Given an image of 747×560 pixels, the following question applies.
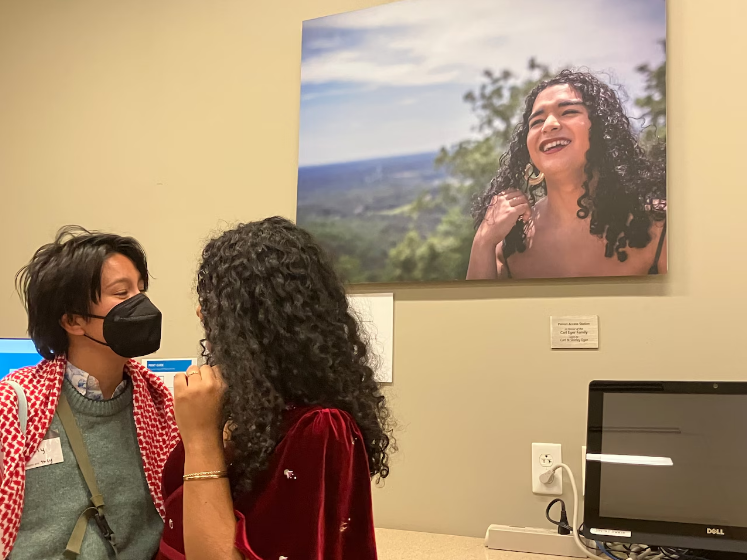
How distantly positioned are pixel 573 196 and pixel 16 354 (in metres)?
1.47

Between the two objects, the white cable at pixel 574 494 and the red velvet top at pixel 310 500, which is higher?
the red velvet top at pixel 310 500

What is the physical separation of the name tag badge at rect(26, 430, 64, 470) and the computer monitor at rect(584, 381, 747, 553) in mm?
1046

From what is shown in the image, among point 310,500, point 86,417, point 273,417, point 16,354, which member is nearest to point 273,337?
point 273,417

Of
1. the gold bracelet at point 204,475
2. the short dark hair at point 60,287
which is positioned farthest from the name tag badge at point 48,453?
the gold bracelet at point 204,475

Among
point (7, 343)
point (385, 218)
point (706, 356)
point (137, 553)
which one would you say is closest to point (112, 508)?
point (137, 553)

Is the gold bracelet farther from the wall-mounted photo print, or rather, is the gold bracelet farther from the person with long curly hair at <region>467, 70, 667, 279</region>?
the person with long curly hair at <region>467, 70, 667, 279</region>

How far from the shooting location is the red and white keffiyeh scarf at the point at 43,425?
100cm

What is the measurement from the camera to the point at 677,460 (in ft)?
4.48

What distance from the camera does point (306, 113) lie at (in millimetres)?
1991

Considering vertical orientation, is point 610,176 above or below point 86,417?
above

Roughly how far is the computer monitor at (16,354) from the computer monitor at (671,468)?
1351 millimetres

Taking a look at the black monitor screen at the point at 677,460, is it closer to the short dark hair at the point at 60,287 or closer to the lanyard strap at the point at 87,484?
the lanyard strap at the point at 87,484

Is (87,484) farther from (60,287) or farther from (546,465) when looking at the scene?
(546,465)

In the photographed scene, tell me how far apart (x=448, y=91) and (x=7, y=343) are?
135cm
